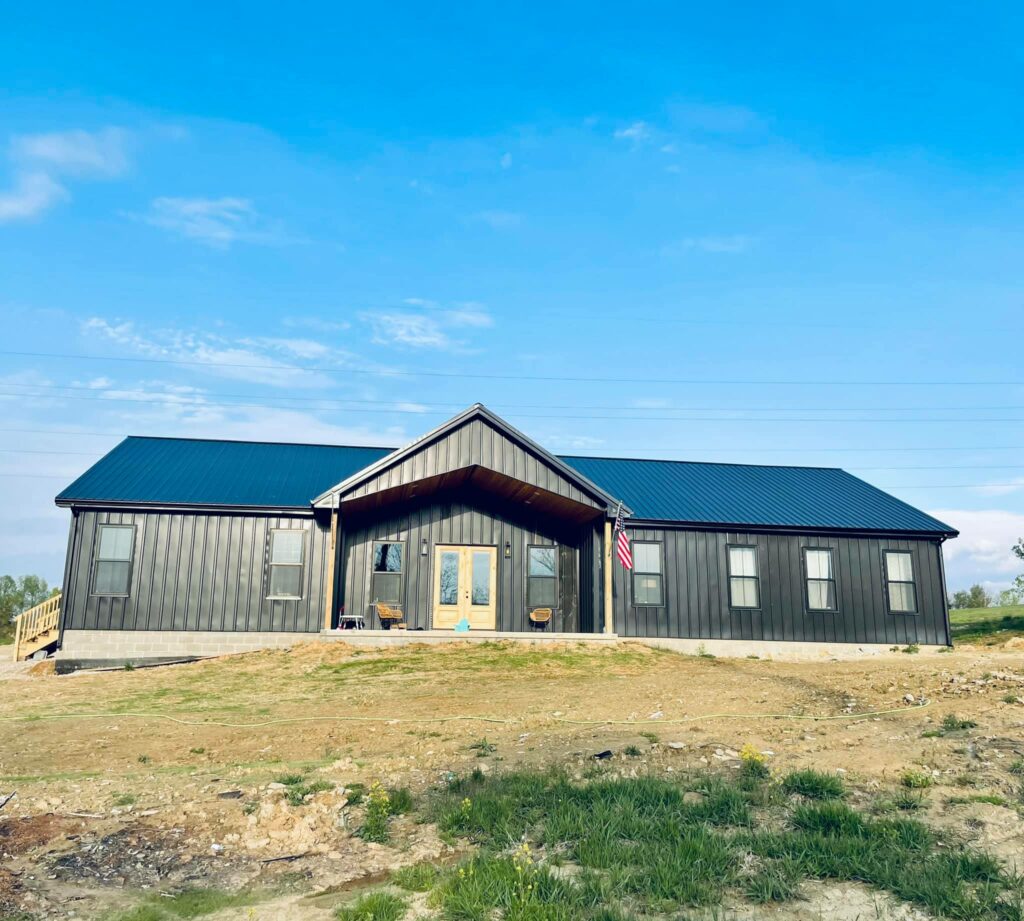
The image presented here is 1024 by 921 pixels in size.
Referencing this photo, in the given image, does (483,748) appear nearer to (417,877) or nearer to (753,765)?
(753,765)

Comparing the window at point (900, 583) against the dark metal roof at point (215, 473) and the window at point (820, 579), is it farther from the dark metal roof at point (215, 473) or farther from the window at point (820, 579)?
the dark metal roof at point (215, 473)

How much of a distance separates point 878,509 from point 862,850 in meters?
21.0

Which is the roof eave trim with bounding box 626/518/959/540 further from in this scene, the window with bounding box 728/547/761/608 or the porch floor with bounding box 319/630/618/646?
the porch floor with bounding box 319/630/618/646

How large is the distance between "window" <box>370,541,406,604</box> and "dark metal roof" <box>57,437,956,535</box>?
234cm

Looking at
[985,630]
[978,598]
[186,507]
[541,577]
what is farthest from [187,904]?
[978,598]

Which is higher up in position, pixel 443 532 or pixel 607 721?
pixel 443 532

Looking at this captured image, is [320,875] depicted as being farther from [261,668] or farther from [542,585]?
[542,585]

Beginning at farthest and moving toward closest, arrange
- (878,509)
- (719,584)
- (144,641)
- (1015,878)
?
(878,509), (719,584), (144,641), (1015,878)

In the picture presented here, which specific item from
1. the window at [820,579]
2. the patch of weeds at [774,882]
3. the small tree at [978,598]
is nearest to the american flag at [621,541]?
the window at [820,579]

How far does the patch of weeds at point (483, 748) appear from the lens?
31.9 feet

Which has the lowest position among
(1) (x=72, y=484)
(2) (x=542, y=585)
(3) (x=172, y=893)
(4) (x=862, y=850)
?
(3) (x=172, y=893)

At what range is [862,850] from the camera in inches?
237

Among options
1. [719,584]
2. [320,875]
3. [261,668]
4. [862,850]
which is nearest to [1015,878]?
[862,850]

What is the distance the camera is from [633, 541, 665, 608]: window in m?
22.6
